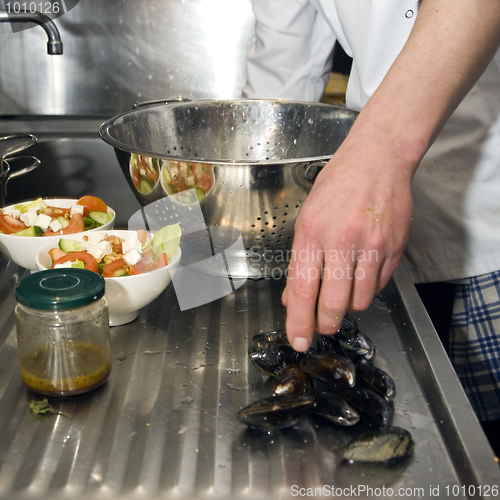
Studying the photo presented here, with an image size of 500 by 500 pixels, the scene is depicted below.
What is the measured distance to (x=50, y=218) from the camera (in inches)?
32.3

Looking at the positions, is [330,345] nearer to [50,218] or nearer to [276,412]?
[276,412]

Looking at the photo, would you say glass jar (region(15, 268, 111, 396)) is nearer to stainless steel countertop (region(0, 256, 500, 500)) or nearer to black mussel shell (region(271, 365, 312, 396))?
stainless steel countertop (region(0, 256, 500, 500))

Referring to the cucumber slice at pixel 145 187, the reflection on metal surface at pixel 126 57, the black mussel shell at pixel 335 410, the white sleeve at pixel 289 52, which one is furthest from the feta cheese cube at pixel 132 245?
the reflection on metal surface at pixel 126 57

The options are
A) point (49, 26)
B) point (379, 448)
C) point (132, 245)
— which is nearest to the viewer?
point (379, 448)

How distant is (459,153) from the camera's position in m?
0.99

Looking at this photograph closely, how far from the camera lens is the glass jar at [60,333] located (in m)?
0.56

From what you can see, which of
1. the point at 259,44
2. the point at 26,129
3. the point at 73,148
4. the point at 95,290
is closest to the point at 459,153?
the point at 259,44

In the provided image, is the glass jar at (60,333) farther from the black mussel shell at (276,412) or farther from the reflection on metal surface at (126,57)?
the reflection on metal surface at (126,57)

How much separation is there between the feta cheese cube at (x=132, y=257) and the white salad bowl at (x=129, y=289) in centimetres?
5

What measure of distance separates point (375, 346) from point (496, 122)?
0.52 metres

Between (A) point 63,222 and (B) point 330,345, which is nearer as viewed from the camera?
(B) point 330,345

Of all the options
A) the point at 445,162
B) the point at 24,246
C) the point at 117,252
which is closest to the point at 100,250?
the point at 117,252

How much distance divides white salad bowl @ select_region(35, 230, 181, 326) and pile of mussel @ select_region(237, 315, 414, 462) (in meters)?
0.15

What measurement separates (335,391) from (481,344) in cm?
54
